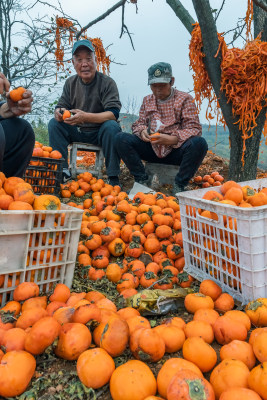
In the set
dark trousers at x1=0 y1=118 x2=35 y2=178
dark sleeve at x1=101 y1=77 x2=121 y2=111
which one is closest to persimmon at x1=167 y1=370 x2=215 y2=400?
dark trousers at x1=0 y1=118 x2=35 y2=178

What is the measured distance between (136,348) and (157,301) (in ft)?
1.52

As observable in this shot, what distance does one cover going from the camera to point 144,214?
292 cm

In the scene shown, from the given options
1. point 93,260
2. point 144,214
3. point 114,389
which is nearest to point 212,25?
point 144,214

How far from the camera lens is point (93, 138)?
478cm

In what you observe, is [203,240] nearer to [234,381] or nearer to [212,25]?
[234,381]

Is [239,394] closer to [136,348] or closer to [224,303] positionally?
[136,348]

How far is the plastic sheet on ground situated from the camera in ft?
5.75

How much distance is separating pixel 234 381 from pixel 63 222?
120 cm

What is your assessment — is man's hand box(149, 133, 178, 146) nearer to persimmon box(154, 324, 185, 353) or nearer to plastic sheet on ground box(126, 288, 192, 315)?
plastic sheet on ground box(126, 288, 192, 315)

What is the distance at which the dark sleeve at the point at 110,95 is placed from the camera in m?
4.68

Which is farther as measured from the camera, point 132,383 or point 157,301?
point 157,301

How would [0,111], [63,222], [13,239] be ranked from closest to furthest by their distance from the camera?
[13,239]
[63,222]
[0,111]

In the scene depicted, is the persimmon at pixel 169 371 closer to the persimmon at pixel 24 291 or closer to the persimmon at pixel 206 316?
the persimmon at pixel 206 316

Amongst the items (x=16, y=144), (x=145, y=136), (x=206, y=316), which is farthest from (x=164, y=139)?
(x=206, y=316)
